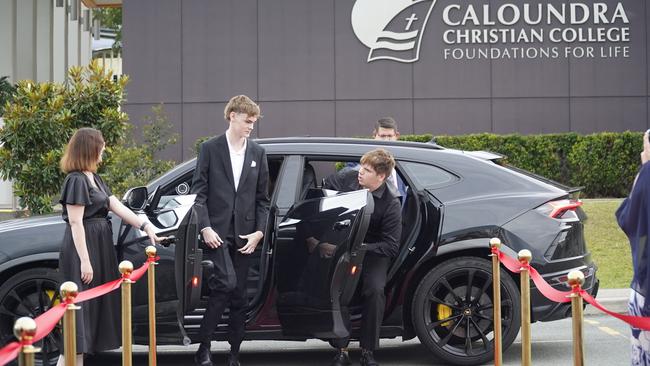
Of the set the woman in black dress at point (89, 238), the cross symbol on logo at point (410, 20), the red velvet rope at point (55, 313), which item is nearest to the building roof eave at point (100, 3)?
the cross symbol on logo at point (410, 20)

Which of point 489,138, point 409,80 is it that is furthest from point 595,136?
point 409,80

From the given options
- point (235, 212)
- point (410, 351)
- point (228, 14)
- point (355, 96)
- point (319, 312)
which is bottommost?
point (410, 351)

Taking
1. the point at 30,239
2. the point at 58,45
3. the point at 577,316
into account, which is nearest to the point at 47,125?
the point at 30,239

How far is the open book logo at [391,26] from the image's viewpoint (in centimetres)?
1994

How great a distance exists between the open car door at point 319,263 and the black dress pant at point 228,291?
0.92 ft

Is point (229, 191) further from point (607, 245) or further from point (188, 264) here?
point (607, 245)

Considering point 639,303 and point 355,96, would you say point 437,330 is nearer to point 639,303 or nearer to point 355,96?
point 639,303

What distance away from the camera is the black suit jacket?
23.7ft

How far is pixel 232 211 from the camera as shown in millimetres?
7262

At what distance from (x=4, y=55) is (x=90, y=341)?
1813 centimetres

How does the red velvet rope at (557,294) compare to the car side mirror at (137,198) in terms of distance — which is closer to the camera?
the red velvet rope at (557,294)

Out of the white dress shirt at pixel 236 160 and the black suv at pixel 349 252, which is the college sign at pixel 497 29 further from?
the white dress shirt at pixel 236 160

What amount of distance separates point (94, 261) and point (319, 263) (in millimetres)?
1569

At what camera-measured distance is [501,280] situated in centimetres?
761
